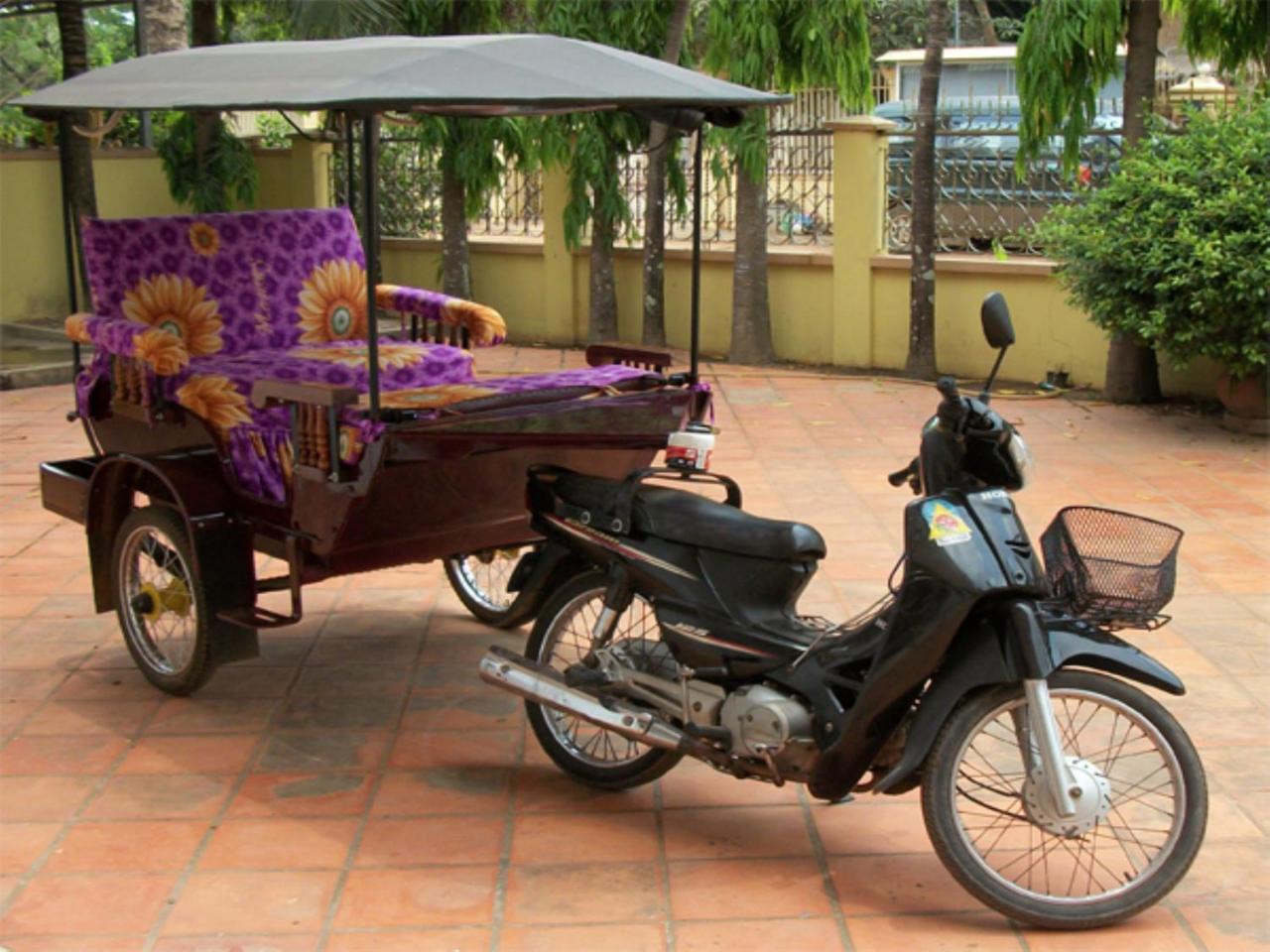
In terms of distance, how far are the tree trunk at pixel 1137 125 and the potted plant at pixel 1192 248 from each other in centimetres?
85

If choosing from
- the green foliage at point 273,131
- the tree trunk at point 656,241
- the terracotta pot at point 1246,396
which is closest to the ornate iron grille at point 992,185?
the tree trunk at point 656,241

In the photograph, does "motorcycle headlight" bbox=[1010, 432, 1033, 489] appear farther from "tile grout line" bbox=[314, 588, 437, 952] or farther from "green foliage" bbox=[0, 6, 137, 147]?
"green foliage" bbox=[0, 6, 137, 147]

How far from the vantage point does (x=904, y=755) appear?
396cm

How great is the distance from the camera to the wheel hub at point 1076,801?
12.8 ft

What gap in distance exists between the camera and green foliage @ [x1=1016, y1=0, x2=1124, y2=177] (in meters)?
10.5

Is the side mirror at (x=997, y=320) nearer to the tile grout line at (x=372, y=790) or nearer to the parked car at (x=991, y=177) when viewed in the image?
the tile grout line at (x=372, y=790)

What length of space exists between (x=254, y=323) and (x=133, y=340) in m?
0.97

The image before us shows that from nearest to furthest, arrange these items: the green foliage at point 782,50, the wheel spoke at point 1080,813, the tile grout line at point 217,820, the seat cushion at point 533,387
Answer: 1. the wheel spoke at point 1080,813
2. the tile grout line at point 217,820
3. the seat cushion at point 533,387
4. the green foliage at point 782,50

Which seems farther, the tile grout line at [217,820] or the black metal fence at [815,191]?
the black metal fence at [815,191]

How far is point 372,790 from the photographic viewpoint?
488 centimetres

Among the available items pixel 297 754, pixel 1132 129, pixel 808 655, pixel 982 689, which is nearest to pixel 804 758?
pixel 808 655

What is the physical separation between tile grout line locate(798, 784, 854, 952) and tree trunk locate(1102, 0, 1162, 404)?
22.2 ft

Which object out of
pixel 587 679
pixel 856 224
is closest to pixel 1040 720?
pixel 587 679

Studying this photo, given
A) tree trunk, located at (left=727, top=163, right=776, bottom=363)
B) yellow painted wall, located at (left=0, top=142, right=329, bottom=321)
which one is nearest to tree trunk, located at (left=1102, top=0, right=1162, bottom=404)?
tree trunk, located at (left=727, top=163, right=776, bottom=363)
